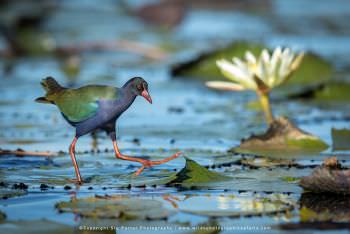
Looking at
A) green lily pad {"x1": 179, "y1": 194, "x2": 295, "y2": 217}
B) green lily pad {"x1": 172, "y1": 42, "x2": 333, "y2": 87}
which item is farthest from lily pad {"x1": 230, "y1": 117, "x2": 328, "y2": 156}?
green lily pad {"x1": 172, "y1": 42, "x2": 333, "y2": 87}

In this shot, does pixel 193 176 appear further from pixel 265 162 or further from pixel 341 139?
pixel 341 139

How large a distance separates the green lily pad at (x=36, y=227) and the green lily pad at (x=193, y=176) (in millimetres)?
932

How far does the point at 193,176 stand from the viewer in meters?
4.44

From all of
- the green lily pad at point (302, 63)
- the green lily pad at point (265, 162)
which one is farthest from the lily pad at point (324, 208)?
the green lily pad at point (302, 63)

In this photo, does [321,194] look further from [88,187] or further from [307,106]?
[307,106]

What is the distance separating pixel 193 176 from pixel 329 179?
0.76 metres

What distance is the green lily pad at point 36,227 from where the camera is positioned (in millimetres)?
3525

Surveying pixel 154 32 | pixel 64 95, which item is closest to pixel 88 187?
pixel 64 95

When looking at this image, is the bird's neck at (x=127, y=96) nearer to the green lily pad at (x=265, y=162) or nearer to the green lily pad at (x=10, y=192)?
the green lily pad at (x=10, y=192)

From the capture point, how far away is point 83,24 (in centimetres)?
1490

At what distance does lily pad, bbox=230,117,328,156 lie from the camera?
556cm

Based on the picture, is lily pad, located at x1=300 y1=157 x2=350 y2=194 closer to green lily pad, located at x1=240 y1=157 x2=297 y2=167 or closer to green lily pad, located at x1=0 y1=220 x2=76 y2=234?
green lily pad, located at x1=240 y1=157 x2=297 y2=167

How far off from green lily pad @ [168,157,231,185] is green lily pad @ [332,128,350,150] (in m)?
1.48

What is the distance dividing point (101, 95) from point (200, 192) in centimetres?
72
